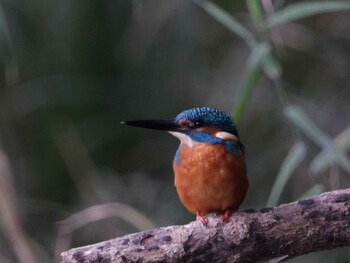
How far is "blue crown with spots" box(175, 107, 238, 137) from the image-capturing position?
2559 mm

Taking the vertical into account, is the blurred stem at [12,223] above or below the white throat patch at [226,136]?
above

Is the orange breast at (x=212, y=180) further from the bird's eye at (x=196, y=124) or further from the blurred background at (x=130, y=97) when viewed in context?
the blurred background at (x=130, y=97)

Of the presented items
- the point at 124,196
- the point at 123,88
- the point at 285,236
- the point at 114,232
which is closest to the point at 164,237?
the point at 285,236

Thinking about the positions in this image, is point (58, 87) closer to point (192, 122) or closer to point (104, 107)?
point (104, 107)

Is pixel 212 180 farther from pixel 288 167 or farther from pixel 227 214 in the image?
pixel 288 167

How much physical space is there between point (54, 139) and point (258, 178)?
0.97m

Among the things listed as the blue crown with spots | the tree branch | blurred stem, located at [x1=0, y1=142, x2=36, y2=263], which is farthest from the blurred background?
the tree branch

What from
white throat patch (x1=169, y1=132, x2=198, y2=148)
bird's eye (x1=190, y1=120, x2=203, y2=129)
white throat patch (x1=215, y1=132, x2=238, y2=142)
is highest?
bird's eye (x1=190, y1=120, x2=203, y2=129)

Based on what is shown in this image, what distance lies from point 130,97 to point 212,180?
79.1 inches

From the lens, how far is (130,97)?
4.37 m

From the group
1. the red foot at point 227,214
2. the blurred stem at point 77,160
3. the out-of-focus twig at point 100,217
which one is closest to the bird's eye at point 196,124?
the red foot at point 227,214

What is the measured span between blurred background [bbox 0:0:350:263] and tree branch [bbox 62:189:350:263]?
1622 millimetres

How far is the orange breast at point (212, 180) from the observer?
2406mm

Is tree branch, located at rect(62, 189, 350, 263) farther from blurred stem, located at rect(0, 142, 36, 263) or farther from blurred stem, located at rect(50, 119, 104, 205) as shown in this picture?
blurred stem, located at rect(50, 119, 104, 205)
